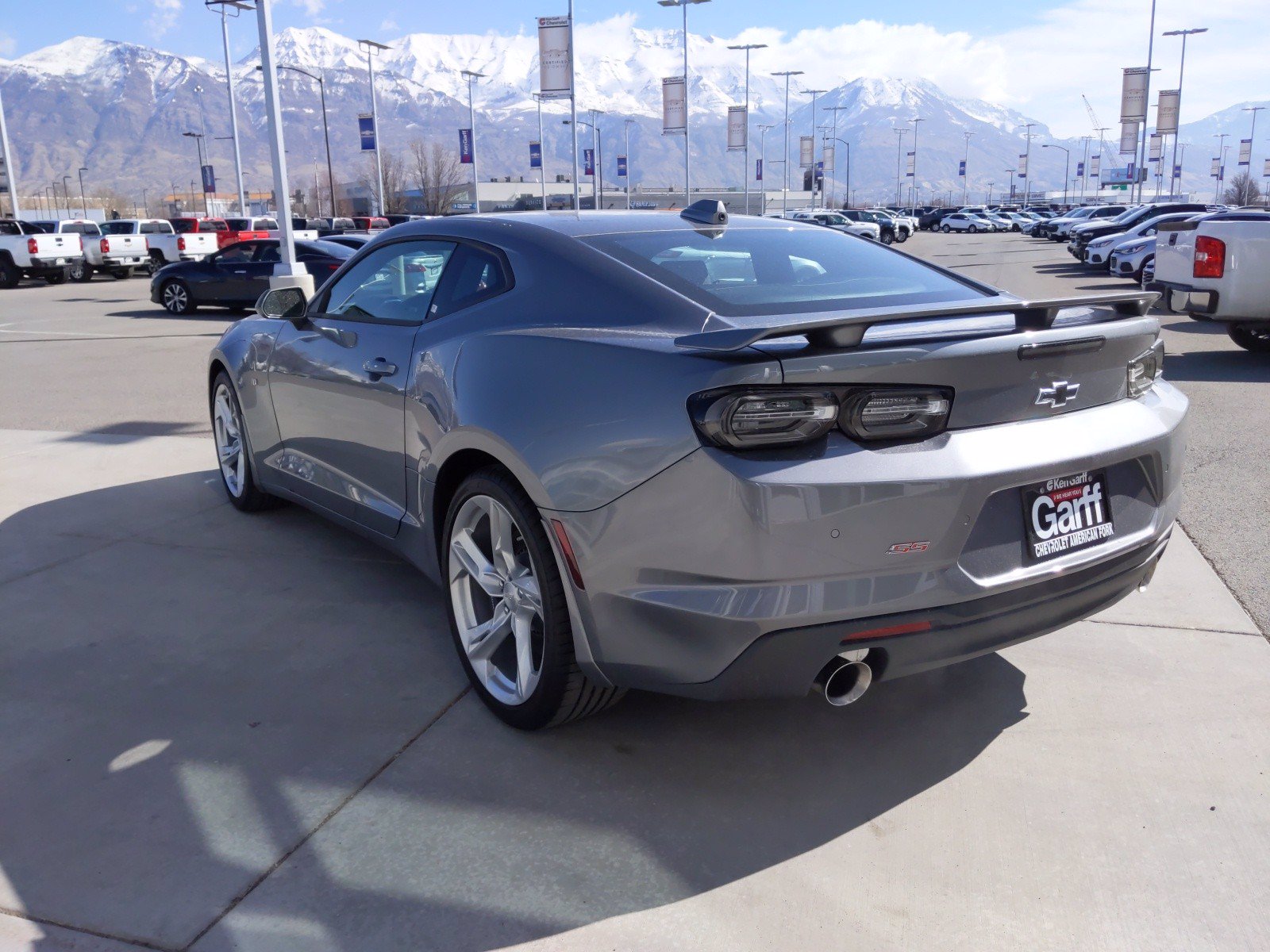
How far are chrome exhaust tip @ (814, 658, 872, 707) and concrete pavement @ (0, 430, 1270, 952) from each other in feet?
1.21

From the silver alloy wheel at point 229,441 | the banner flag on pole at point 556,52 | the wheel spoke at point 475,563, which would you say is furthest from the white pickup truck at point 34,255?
the wheel spoke at point 475,563

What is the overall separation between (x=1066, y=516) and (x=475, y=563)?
5.80 feet

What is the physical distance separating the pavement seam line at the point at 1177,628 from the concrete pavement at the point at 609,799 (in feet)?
0.08

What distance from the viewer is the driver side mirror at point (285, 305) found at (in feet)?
16.0

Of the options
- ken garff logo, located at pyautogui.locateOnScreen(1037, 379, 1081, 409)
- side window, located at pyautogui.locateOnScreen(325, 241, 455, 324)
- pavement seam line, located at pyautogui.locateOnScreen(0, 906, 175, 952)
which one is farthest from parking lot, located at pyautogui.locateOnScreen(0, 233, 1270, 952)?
side window, located at pyautogui.locateOnScreen(325, 241, 455, 324)

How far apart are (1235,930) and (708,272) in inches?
87.1

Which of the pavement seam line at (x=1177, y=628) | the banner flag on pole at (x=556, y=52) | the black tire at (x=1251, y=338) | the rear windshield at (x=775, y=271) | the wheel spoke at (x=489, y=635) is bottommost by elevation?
the pavement seam line at (x=1177, y=628)

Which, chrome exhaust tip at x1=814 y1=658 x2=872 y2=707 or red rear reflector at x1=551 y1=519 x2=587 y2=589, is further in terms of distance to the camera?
red rear reflector at x1=551 y1=519 x2=587 y2=589

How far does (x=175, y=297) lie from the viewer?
19.4 metres

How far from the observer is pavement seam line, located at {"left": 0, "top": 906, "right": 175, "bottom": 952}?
2.45m

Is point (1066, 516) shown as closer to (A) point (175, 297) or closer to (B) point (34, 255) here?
(A) point (175, 297)

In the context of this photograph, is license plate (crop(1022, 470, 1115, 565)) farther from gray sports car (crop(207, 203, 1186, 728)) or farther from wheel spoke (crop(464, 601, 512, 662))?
wheel spoke (crop(464, 601, 512, 662))

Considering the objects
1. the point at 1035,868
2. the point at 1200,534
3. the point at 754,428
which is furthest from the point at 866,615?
the point at 1200,534

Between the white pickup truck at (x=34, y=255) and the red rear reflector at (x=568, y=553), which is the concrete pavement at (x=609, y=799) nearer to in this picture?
the red rear reflector at (x=568, y=553)
